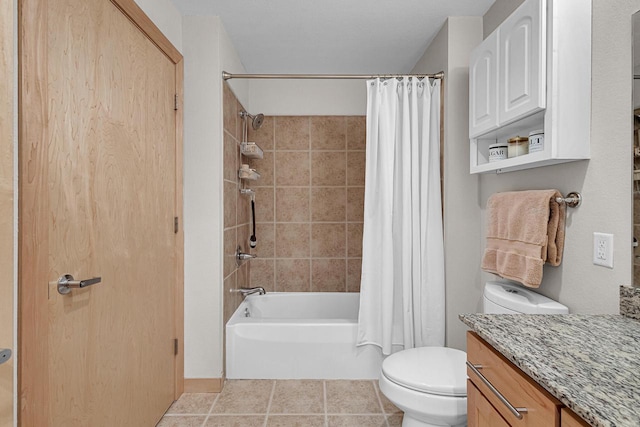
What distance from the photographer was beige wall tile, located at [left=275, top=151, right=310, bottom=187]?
3.65 meters

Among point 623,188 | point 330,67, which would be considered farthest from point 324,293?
point 623,188

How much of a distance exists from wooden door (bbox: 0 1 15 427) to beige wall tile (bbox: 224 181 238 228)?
5.54 feet

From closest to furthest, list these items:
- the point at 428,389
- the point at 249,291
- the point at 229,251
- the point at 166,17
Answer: the point at 428,389 < the point at 166,17 < the point at 229,251 < the point at 249,291

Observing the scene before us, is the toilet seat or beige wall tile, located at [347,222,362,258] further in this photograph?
beige wall tile, located at [347,222,362,258]

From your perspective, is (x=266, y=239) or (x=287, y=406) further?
(x=266, y=239)

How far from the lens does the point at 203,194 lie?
2443 millimetres

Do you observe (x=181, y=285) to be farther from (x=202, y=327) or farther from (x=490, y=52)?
(x=490, y=52)

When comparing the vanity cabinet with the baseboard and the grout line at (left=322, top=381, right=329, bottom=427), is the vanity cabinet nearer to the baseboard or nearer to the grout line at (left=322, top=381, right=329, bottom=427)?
the grout line at (left=322, top=381, right=329, bottom=427)

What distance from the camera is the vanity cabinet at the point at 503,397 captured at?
84 centimetres

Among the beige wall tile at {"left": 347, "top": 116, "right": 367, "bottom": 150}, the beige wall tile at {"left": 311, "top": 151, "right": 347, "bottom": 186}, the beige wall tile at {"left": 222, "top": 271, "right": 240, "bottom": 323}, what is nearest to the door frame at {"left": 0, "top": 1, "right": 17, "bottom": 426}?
the beige wall tile at {"left": 222, "top": 271, "right": 240, "bottom": 323}

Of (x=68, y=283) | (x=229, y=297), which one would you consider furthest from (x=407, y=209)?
(x=68, y=283)

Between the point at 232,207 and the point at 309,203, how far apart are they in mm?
995

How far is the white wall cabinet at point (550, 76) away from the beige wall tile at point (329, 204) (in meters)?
1.96

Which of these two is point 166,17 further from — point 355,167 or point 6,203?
point 355,167
